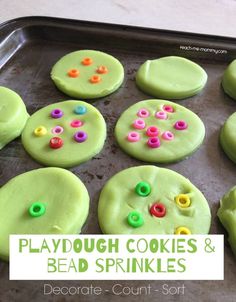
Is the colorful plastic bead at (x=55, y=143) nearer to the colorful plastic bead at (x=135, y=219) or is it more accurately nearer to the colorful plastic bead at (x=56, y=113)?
the colorful plastic bead at (x=56, y=113)

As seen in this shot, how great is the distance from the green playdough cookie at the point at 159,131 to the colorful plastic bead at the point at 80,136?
93 millimetres

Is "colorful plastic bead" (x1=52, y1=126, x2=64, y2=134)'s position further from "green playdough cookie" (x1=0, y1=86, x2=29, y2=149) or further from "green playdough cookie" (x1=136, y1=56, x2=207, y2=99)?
"green playdough cookie" (x1=136, y1=56, x2=207, y2=99)

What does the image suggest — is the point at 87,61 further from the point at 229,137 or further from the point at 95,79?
the point at 229,137

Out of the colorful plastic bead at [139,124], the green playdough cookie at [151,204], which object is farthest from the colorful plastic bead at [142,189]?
the colorful plastic bead at [139,124]

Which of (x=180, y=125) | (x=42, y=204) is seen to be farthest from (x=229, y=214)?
(x=42, y=204)

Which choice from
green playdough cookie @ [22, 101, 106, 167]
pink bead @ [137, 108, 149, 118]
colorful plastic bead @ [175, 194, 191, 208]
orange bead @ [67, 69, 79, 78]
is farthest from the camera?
orange bead @ [67, 69, 79, 78]

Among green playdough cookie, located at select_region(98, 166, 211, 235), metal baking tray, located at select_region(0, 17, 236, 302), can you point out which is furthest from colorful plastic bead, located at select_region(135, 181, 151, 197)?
metal baking tray, located at select_region(0, 17, 236, 302)

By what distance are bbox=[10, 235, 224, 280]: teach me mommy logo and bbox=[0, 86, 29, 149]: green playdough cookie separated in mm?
325

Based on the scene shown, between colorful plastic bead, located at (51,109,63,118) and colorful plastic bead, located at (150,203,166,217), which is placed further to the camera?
colorful plastic bead, located at (51,109,63,118)

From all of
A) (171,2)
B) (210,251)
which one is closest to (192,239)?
(210,251)

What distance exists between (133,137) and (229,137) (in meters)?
0.27

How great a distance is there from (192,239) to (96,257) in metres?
0.22

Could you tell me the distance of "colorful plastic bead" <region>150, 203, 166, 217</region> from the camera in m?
0.87

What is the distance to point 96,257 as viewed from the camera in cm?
82
